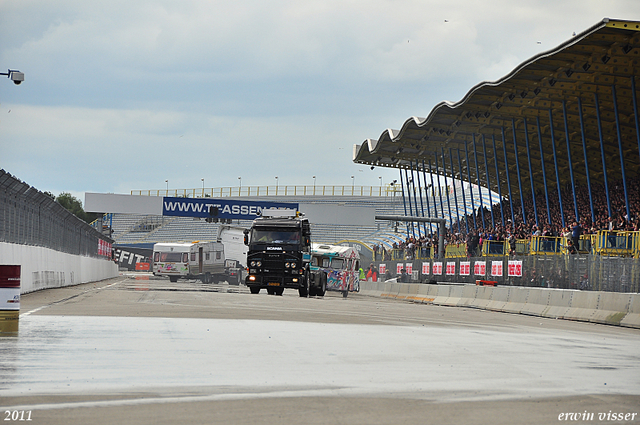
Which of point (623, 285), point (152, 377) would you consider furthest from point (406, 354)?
point (623, 285)

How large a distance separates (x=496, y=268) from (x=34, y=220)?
1710 centimetres

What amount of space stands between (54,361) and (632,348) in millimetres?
8566

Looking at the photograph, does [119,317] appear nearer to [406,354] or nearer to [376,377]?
[406,354]

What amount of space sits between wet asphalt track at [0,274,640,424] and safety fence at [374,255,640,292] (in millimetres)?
7580

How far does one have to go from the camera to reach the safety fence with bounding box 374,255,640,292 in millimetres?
21998

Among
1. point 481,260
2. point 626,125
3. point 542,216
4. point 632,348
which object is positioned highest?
point 626,125

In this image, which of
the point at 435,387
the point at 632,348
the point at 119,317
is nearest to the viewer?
the point at 435,387

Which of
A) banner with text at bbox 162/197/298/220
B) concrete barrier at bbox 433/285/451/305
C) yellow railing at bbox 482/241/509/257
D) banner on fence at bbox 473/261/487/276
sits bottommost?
concrete barrier at bbox 433/285/451/305

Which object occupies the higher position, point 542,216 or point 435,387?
point 542,216

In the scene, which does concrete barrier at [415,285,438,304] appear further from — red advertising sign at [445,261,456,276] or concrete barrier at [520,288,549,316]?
concrete barrier at [520,288,549,316]

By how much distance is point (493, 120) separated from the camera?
4894cm

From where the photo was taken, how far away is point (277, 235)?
103 feet

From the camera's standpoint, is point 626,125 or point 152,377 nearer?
point 152,377

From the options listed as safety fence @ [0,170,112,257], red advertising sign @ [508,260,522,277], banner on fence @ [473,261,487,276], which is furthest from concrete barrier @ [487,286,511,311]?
safety fence @ [0,170,112,257]
